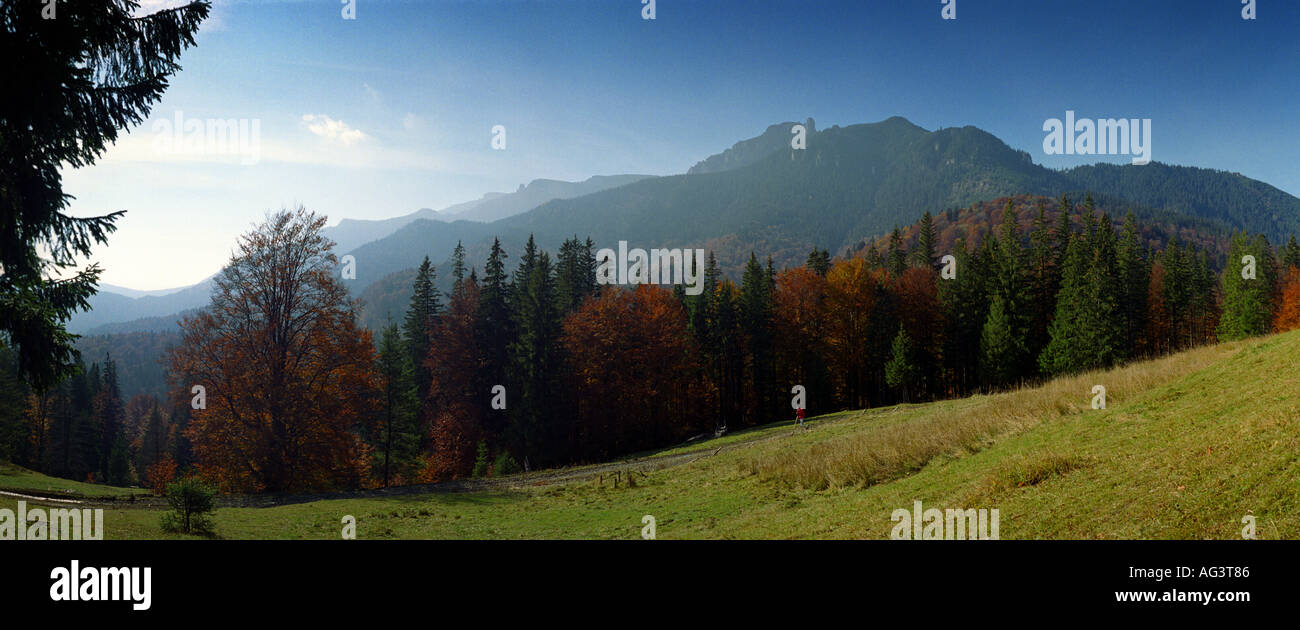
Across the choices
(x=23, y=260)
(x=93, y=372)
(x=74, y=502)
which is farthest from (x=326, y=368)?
(x=93, y=372)

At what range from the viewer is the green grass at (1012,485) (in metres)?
6.94

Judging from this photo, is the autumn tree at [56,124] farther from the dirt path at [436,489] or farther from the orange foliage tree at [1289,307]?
the orange foliage tree at [1289,307]

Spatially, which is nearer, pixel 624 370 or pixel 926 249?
pixel 624 370

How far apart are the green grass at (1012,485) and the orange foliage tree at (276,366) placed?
21.7 feet

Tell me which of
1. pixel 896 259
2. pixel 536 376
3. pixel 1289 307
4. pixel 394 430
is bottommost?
pixel 394 430

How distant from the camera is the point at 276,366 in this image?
83.2 ft

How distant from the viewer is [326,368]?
26.3 meters

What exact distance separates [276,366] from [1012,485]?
29.3 m

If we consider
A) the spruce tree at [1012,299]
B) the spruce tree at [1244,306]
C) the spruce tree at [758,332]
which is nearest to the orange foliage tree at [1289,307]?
the spruce tree at [1244,306]

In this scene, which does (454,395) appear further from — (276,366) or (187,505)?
(187,505)

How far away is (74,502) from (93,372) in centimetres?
9683

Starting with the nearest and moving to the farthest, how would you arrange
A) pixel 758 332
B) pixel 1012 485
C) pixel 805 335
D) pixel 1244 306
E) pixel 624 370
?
1. pixel 1012 485
2. pixel 624 370
3. pixel 758 332
4. pixel 805 335
5. pixel 1244 306

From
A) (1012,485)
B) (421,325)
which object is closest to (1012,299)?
(1012,485)

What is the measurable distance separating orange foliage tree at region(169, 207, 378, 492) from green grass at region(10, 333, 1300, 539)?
6.62m
